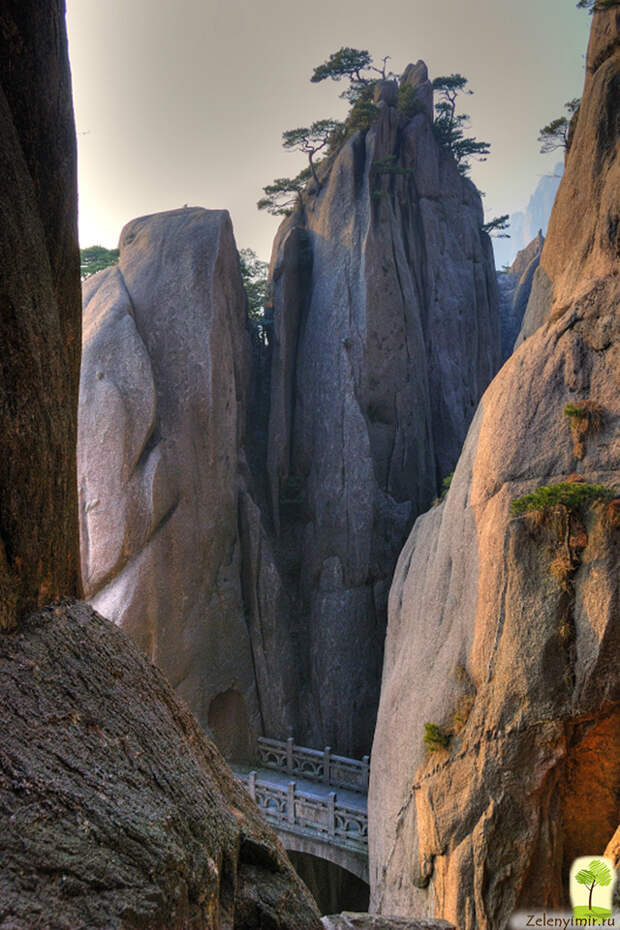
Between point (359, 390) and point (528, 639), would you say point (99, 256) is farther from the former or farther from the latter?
point (528, 639)

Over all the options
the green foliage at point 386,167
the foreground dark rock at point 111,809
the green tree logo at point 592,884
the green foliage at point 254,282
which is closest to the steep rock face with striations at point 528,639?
the green tree logo at point 592,884

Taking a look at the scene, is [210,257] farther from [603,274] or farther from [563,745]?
[563,745]

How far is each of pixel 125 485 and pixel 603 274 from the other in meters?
Answer: 13.2

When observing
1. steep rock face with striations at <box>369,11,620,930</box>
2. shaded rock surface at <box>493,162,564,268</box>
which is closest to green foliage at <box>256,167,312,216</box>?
steep rock face with striations at <box>369,11,620,930</box>

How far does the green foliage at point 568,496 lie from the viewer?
377 inches

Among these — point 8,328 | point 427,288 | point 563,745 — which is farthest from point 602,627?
point 427,288

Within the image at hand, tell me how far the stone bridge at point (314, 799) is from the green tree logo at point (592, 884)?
1131 centimetres

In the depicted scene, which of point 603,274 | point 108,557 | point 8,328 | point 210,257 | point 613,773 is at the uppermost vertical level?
point 210,257

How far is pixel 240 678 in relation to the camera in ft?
64.7

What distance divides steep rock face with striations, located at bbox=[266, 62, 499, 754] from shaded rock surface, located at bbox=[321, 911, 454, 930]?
15809 mm

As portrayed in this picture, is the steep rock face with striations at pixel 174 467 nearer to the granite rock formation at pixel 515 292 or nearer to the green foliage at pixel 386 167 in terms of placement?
the green foliage at pixel 386 167

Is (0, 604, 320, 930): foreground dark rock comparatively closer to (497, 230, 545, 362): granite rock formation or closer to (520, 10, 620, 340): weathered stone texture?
(520, 10, 620, 340): weathered stone texture

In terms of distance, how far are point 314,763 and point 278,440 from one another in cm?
1054

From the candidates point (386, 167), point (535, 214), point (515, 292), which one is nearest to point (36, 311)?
point (386, 167)
